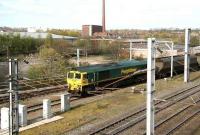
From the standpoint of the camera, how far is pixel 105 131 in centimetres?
2009

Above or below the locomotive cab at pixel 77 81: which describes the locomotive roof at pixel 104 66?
above

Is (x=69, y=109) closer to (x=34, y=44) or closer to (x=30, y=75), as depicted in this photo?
(x=30, y=75)

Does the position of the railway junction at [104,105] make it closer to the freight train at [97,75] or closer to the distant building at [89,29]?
the freight train at [97,75]

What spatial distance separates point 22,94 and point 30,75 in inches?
355

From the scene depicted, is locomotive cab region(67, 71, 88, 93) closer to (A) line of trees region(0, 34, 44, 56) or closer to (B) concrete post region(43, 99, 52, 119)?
(B) concrete post region(43, 99, 52, 119)

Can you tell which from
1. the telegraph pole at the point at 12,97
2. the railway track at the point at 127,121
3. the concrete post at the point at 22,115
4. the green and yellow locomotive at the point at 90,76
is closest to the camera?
the telegraph pole at the point at 12,97

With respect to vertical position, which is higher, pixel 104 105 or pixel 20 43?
pixel 20 43

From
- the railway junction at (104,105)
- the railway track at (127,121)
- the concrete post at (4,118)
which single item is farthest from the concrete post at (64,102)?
the concrete post at (4,118)

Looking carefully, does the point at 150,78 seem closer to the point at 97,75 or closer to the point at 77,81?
the point at 77,81

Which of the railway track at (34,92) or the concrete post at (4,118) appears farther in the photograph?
the railway track at (34,92)

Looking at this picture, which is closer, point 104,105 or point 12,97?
point 12,97

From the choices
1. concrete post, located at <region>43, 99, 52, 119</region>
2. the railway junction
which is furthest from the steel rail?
concrete post, located at <region>43, 99, 52, 119</region>

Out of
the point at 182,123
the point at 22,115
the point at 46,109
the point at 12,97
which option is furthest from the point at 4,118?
the point at 182,123

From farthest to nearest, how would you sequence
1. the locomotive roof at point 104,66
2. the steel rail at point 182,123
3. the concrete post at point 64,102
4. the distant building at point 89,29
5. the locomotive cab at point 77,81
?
1. the distant building at point 89,29
2. the locomotive roof at point 104,66
3. the locomotive cab at point 77,81
4. the concrete post at point 64,102
5. the steel rail at point 182,123
